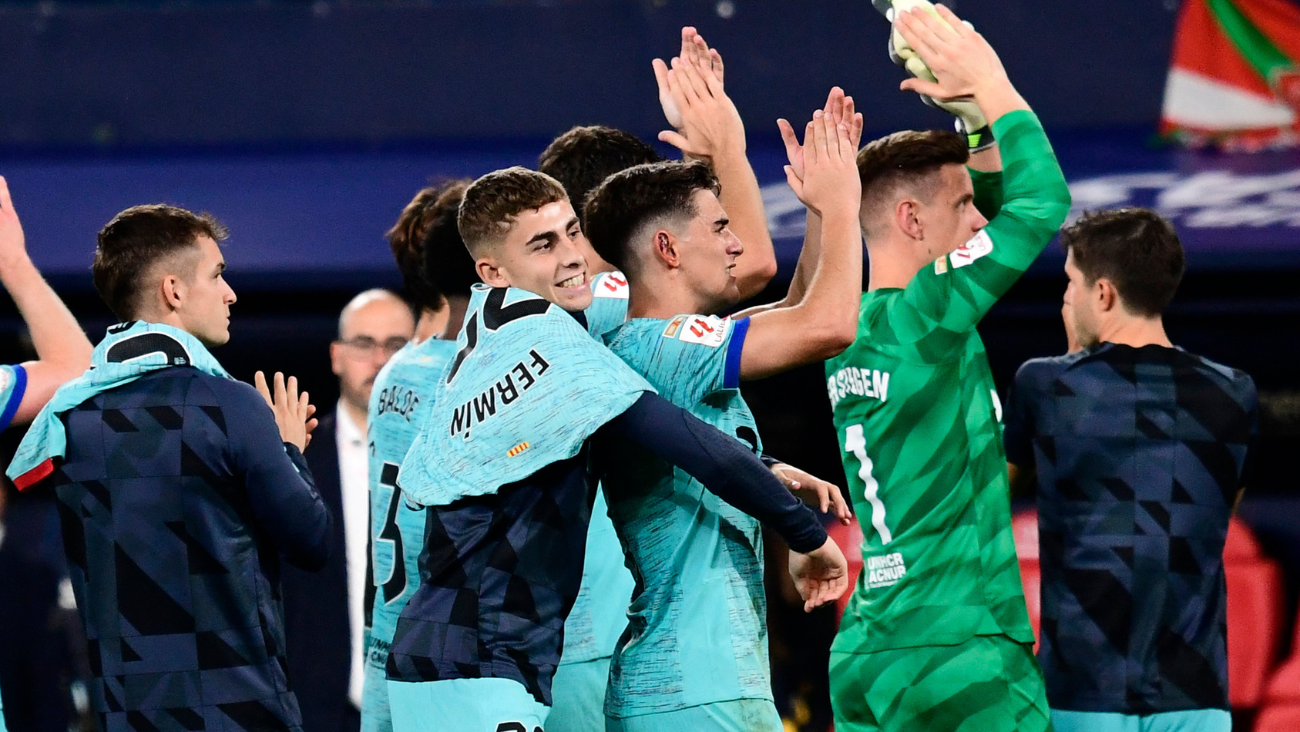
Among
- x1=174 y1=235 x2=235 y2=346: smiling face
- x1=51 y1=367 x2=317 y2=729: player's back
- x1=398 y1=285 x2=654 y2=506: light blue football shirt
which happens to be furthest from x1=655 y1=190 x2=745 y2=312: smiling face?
x1=174 y1=235 x2=235 y2=346: smiling face

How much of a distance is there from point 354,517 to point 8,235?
6.51 feet

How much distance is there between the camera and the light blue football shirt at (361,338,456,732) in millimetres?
3855

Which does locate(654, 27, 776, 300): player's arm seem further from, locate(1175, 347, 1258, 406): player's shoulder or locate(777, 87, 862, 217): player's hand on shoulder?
locate(1175, 347, 1258, 406): player's shoulder

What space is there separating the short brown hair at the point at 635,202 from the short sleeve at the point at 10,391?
152cm

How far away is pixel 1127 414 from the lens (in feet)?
13.0

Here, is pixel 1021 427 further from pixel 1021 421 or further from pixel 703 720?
pixel 703 720

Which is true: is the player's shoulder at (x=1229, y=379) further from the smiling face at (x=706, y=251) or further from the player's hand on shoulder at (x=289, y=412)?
the player's hand on shoulder at (x=289, y=412)

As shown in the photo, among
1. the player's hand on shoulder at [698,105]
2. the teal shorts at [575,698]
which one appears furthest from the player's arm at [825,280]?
the teal shorts at [575,698]

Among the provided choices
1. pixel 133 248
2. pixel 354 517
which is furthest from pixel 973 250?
pixel 354 517

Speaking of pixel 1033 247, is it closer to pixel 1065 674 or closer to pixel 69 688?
pixel 1065 674

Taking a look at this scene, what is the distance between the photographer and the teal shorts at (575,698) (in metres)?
3.48

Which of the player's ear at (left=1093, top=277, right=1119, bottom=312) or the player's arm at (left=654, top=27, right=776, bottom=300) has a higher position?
the player's arm at (left=654, top=27, right=776, bottom=300)

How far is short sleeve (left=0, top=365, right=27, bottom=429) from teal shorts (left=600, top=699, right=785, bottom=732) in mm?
1780

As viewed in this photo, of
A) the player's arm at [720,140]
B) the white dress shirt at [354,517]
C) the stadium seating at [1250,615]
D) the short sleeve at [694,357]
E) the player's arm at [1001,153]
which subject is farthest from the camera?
the stadium seating at [1250,615]
